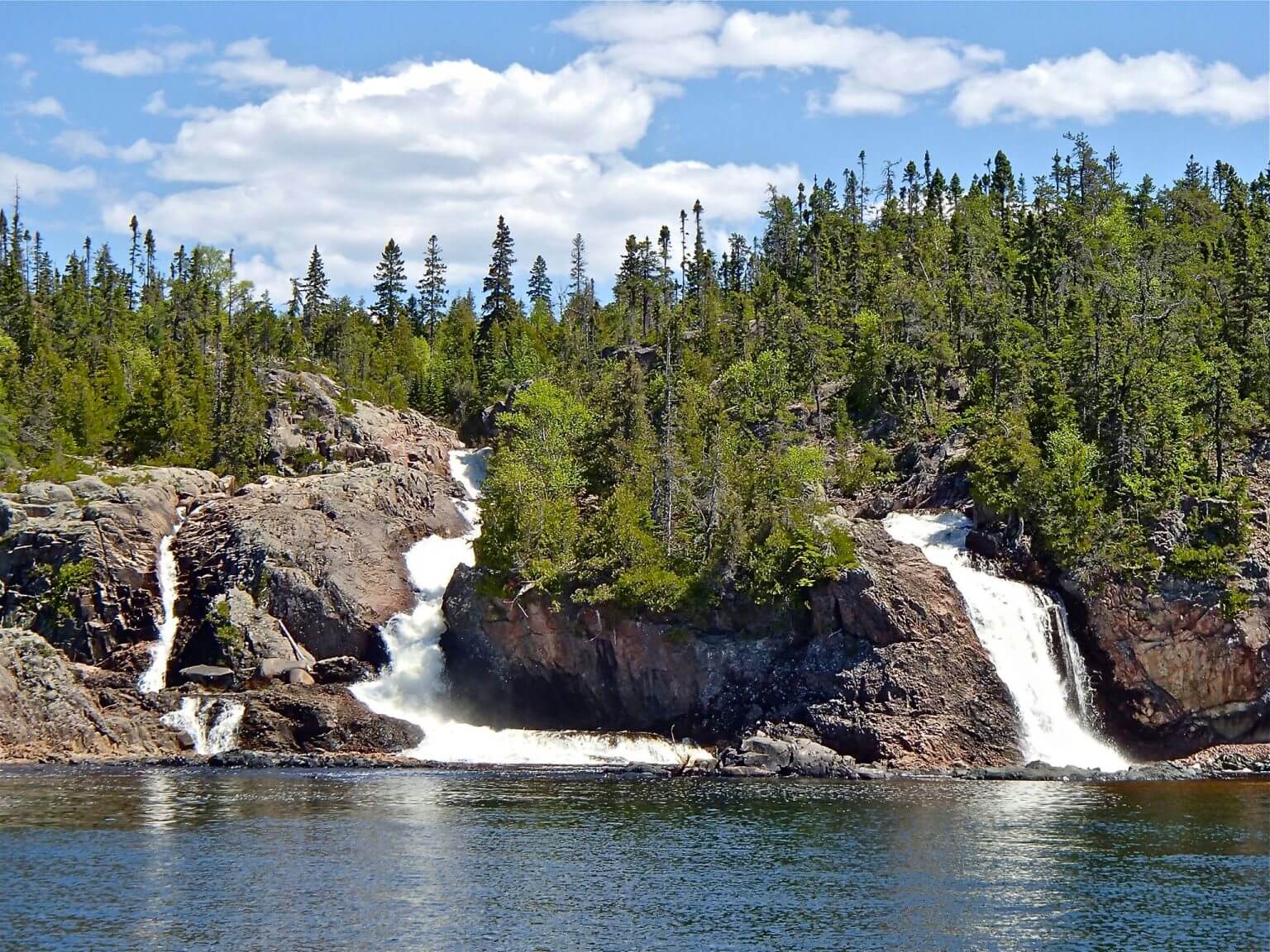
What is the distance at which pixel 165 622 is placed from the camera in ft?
314

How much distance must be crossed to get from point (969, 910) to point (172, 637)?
214 ft

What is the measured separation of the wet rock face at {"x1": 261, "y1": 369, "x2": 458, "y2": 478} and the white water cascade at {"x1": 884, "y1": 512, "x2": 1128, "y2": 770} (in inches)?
2107

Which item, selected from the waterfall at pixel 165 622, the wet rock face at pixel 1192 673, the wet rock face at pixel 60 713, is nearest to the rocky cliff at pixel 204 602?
the wet rock face at pixel 60 713

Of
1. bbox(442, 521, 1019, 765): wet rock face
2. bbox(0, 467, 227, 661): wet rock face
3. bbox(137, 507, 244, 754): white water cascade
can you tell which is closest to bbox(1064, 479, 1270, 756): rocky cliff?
bbox(442, 521, 1019, 765): wet rock face

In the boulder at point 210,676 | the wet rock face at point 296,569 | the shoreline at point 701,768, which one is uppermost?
the wet rock face at point 296,569

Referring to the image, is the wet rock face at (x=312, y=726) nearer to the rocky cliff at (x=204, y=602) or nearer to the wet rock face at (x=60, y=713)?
the rocky cliff at (x=204, y=602)

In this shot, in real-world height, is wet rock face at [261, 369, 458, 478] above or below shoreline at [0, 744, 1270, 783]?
above

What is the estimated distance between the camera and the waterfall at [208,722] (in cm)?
8669

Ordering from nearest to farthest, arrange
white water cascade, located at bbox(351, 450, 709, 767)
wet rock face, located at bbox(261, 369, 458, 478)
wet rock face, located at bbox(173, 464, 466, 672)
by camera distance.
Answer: white water cascade, located at bbox(351, 450, 709, 767) < wet rock face, located at bbox(173, 464, 466, 672) < wet rock face, located at bbox(261, 369, 458, 478)

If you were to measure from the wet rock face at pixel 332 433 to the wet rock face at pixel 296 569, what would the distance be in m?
12.5

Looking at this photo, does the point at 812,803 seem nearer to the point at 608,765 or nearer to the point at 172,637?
the point at 608,765

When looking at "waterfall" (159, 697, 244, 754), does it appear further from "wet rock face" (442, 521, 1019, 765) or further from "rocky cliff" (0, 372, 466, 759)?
"wet rock face" (442, 521, 1019, 765)

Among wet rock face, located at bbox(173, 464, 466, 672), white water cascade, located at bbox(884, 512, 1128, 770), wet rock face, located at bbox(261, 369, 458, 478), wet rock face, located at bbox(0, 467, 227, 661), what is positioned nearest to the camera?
white water cascade, located at bbox(884, 512, 1128, 770)

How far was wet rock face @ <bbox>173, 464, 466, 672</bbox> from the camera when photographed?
93625 millimetres
